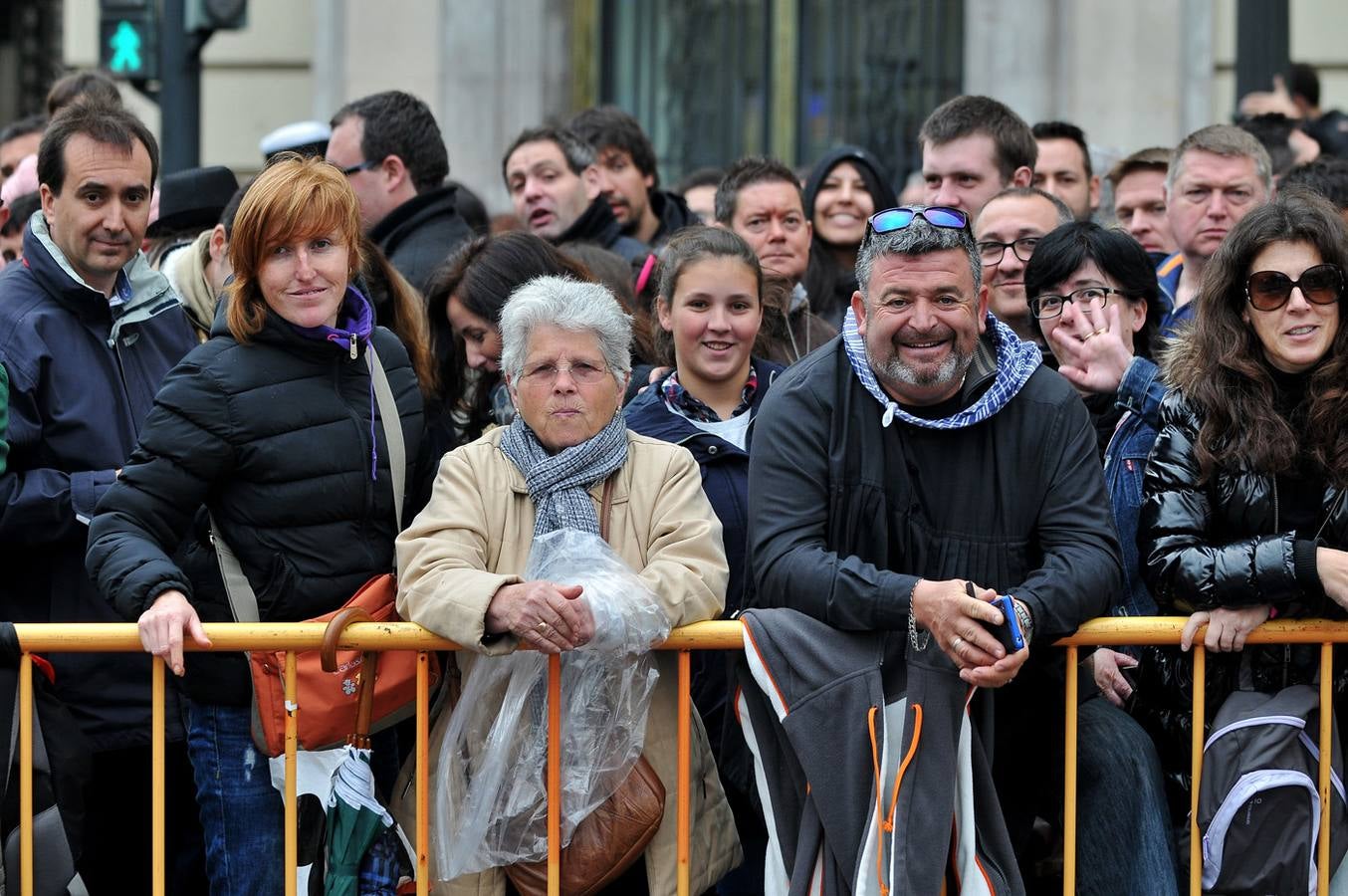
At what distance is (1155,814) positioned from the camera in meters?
4.35

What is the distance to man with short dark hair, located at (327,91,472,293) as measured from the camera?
21.3 feet

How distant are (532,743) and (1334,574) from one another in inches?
70.5

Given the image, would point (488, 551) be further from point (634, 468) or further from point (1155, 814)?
point (1155, 814)

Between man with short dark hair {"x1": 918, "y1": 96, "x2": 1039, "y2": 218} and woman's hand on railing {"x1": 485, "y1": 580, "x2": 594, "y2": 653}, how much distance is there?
280 cm

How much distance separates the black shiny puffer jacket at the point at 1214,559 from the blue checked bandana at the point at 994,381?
0.40 metres

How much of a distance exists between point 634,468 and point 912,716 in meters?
0.86

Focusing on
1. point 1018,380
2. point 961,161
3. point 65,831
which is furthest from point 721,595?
point 961,161

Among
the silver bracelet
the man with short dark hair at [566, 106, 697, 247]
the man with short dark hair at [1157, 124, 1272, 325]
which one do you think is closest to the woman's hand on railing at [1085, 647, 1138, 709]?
the silver bracelet

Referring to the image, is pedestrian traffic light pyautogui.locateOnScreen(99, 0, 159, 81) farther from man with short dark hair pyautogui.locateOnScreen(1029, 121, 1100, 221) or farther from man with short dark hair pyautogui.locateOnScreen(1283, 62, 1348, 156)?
man with short dark hair pyautogui.locateOnScreen(1283, 62, 1348, 156)

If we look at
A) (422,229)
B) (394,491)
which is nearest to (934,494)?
(394,491)

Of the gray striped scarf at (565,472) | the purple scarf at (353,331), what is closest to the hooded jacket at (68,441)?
the purple scarf at (353,331)

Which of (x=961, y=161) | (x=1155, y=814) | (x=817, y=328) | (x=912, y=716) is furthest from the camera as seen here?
(x=961, y=161)

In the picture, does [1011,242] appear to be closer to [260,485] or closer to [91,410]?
[260,485]

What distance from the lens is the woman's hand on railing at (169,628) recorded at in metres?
4.05
